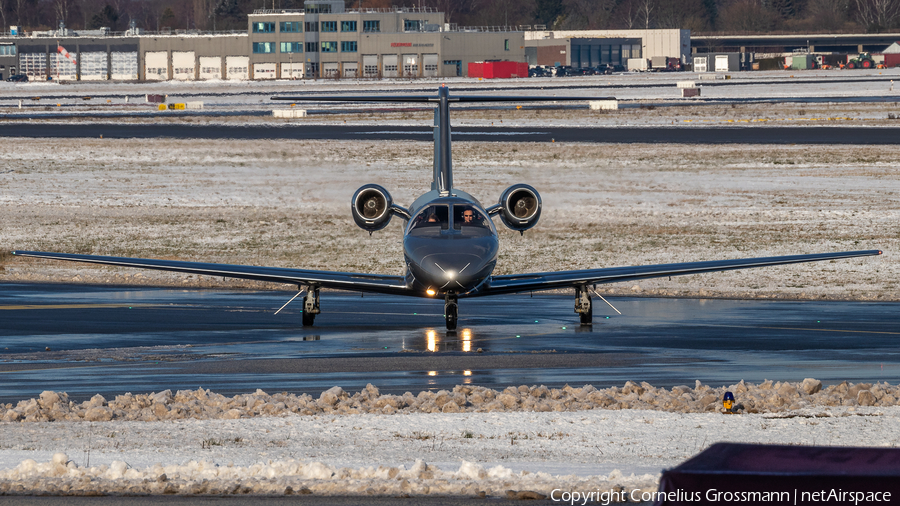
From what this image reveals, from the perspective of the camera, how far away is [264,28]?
16575 cm

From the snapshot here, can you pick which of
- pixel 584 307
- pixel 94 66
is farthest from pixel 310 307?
pixel 94 66

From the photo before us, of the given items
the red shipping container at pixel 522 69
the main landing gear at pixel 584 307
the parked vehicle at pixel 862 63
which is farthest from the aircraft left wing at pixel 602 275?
the parked vehicle at pixel 862 63

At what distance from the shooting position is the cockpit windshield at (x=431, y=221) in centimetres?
2138

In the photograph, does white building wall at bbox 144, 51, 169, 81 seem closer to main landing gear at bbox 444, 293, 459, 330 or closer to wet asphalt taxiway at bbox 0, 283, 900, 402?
wet asphalt taxiway at bbox 0, 283, 900, 402

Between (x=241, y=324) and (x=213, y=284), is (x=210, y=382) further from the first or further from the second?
(x=213, y=284)

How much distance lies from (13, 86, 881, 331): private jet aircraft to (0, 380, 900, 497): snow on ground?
6215 mm

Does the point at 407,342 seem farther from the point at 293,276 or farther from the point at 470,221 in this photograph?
the point at 293,276

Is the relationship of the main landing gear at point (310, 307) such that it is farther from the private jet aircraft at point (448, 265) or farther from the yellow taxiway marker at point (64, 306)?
the yellow taxiway marker at point (64, 306)

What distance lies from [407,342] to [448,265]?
1.57 metres

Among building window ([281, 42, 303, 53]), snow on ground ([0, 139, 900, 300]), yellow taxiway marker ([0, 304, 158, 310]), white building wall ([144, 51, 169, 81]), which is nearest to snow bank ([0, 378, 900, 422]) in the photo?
yellow taxiway marker ([0, 304, 158, 310])

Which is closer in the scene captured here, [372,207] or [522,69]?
[372,207]

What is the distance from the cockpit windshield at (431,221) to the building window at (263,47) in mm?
149400

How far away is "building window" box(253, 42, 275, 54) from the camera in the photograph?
165750 mm

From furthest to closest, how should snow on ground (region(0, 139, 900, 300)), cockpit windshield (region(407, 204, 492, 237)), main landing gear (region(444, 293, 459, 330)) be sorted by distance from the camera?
snow on ground (region(0, 139, 900, 300))
cockpit windshield (region(407, 204, 492, 237))
main landing gear (region(444, 293, 459, 330))
